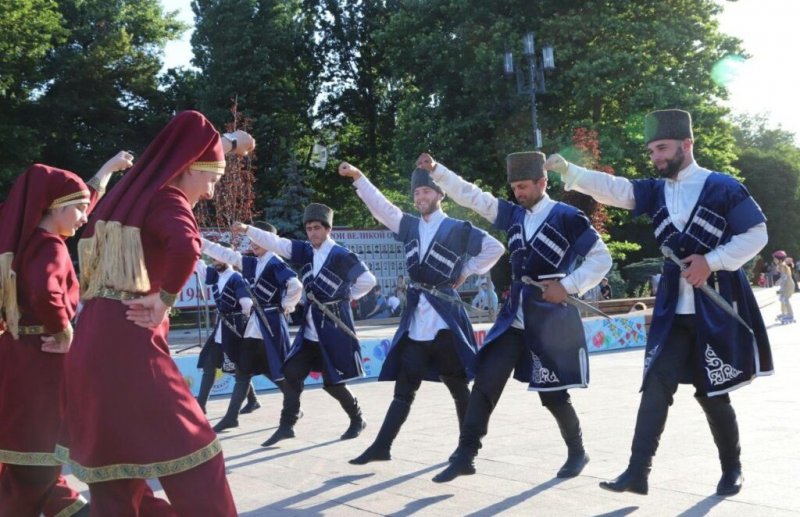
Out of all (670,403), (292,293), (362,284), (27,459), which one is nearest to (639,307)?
(292,293)

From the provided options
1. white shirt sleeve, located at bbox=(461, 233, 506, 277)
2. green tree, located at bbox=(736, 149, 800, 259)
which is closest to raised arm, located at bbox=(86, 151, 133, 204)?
white shirt sleeve, located at bbox=(461, 233, 506, 277)

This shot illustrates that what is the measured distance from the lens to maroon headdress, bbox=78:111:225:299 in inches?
148

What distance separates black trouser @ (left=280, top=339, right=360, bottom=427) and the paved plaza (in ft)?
0.93

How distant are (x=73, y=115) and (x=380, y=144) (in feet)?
47.2

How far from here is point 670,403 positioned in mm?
5391

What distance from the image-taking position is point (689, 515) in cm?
512

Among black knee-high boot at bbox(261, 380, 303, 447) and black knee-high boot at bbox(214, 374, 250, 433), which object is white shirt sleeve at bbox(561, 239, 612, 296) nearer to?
black knee-high boot at bbox(261, 380, 303, 447)

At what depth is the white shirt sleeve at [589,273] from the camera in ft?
20.6

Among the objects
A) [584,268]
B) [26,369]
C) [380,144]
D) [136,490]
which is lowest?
[136,490]

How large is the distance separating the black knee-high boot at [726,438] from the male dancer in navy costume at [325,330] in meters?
3.76

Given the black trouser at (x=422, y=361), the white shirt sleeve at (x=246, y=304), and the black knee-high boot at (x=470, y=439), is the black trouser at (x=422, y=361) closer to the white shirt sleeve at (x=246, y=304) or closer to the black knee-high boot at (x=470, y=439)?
the black knee-high boot at (x=470, y=439)

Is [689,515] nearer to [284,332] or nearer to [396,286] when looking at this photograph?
[284,332]

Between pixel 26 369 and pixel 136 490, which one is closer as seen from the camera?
pixel 136 490

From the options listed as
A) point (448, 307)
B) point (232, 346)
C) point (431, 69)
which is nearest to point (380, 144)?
point (431, 69)
